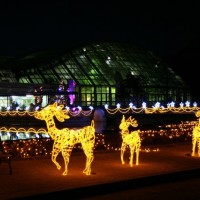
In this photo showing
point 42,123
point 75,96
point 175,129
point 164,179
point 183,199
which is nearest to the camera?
point 183,199

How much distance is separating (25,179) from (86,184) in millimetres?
1535

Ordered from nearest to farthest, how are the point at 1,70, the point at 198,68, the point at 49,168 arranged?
the point at 49,168
the point at 1,70
the point at 198,68

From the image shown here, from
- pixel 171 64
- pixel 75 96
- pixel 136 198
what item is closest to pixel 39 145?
pixel 136 198

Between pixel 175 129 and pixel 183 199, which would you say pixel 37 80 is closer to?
pixel 175 129

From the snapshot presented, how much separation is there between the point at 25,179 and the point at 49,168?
1.81 m

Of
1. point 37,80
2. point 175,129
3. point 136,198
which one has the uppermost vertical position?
point 37,80

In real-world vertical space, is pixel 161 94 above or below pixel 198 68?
below

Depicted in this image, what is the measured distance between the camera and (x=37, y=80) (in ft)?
167

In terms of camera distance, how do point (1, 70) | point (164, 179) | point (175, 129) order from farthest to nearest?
point (1, 70) < point (175, 129) < point (164, 179)

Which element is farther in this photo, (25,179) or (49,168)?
(49,168)

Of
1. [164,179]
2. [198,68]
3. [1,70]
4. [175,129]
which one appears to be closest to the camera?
Answer: [164,179]

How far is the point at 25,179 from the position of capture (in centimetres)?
1152

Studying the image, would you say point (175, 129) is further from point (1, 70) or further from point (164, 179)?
point (1, 70)

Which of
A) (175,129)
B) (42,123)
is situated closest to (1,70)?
(42,123)
